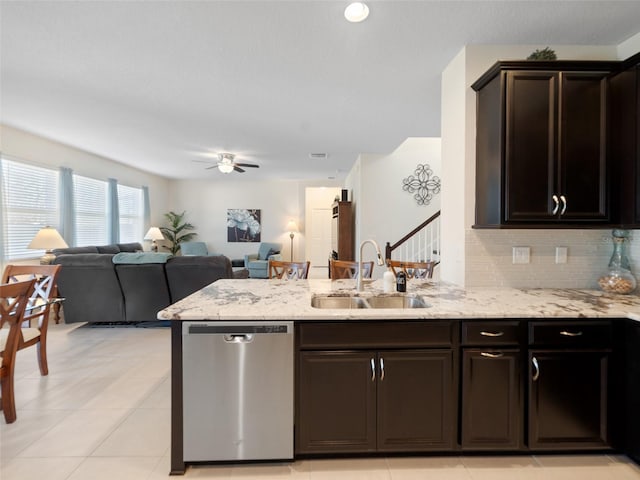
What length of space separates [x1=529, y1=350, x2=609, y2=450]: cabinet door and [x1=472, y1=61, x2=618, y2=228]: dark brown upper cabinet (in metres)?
0.83

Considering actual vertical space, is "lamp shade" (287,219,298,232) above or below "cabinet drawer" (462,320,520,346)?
above

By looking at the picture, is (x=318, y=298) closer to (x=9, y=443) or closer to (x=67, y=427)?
(x=67, y=427)

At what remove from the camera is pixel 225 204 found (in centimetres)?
916

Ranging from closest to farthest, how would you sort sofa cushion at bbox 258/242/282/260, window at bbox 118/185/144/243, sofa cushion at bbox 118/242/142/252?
sofa cushion at bbox 118/242/142/252 → window at bbox 118/185/144/243 → sofa cushion at bbox 258/242/282/260

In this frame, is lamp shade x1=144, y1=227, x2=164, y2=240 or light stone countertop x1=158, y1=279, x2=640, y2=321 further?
lamp shade x1=144, y1=227, x2=164, y2=240

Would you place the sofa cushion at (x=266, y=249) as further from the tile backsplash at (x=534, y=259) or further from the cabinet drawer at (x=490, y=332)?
the cabinet drawer at (x=490, y=332)

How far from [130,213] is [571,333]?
8.22m

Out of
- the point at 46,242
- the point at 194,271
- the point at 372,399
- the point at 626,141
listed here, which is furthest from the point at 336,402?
the point at 46,242

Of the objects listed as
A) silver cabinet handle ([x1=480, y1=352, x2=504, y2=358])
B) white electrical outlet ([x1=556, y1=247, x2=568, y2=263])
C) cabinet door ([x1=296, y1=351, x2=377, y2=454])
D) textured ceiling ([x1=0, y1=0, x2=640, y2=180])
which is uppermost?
textured ceiling ([x1=0, y1=0, x2=640, y2=180])

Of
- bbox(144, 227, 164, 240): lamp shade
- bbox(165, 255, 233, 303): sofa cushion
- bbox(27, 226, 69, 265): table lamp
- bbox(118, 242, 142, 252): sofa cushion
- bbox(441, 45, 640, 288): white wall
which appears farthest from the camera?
bbox(144, 227, 164, 240): lamp shade

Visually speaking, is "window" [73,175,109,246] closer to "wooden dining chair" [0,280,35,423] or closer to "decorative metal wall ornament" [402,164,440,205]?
"wooden dining chair" [0,280,35,423]

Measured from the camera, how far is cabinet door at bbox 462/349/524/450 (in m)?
1.82

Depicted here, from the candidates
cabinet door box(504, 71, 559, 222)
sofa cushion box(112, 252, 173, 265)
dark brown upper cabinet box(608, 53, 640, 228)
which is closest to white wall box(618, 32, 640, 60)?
dark brown upper cabinet box(608, 53, 640, 228)

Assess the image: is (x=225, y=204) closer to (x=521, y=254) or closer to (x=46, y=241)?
(x=46, y=241)
